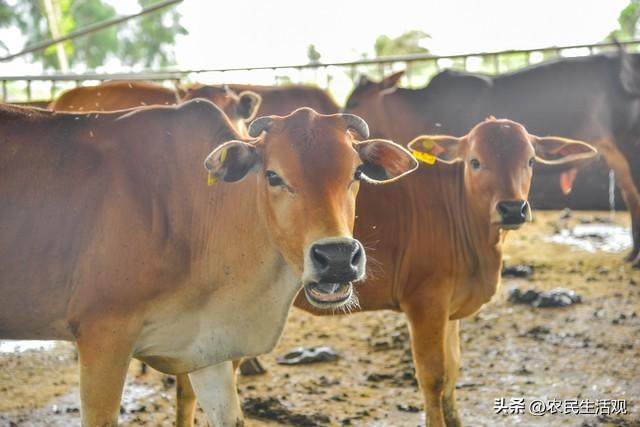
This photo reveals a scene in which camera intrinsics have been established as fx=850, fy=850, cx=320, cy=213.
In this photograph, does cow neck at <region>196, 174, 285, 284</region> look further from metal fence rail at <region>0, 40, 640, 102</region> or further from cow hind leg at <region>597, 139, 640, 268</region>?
cow hind leg at <region>597, 139, 640, 268</region>

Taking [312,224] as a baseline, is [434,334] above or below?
below

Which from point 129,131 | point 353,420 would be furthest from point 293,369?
point 129,131

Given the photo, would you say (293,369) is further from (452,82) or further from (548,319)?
(452,82)

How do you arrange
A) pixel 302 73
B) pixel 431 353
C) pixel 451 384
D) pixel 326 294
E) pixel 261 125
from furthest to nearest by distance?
pixel 302 73 < pixel 451 384 < pixel 431 353 < pixel 261 125 < pixel 326 294

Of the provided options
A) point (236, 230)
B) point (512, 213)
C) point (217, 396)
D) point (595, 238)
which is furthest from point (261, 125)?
point (595, 238)

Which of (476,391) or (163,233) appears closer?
(163,233)

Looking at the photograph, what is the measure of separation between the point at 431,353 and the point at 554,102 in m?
5.27

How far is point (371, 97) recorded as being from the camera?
28.2 ft

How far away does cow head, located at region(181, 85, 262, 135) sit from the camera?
6.84 metres

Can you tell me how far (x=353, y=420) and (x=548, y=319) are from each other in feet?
8.24

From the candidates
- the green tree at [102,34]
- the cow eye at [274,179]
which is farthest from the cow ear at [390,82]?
the green tree at [102,34]

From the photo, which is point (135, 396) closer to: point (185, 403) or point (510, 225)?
point (185, 403)

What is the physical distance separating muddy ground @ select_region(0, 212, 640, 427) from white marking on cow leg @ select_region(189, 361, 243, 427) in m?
0.92

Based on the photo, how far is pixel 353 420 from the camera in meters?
5.09
